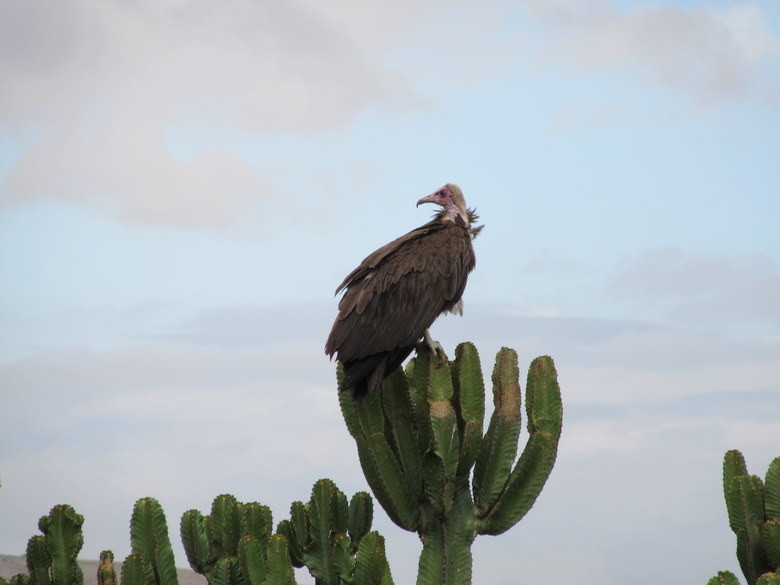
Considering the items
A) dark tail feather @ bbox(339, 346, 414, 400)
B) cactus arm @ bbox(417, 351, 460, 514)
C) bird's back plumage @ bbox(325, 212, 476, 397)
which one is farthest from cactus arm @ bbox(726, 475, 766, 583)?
dark tail feather @ bbox(339, 346, 414, 400)

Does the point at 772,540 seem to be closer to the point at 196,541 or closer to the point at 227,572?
the point at 227,572

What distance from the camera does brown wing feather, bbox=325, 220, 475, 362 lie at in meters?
8.84

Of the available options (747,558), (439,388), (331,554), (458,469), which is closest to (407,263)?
(439,388)

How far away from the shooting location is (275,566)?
792 centimetres

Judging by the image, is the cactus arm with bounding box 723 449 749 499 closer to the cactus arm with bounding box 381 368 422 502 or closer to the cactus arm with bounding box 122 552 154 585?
the cactus arm with bounding box 381 368 422 502

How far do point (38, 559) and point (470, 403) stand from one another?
4.47m

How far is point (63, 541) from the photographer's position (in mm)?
9312

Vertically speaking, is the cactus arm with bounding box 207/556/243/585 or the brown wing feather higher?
the brown wing feather

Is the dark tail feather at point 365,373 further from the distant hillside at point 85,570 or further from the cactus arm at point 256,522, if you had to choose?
the distant hillside at point 85,570

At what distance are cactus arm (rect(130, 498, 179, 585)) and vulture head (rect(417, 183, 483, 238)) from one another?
Answer: 166 inches

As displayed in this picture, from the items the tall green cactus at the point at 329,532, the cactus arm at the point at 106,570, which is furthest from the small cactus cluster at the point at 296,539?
the cactus arm at the point at 106,570

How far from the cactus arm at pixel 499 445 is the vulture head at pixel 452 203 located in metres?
2.02

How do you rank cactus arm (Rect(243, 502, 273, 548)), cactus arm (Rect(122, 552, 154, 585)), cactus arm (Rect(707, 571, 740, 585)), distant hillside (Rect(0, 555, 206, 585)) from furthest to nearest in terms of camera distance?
distant hillside (Rect(0, 555, 206, 585)) → cactus arm (Rect(243, 502, 273, 548)) → cactus arm (Rect(122, 552, 154, 585)) → cactus arm (Rect(707, 571, 740, 585))

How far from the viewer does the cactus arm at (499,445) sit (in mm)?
8789
